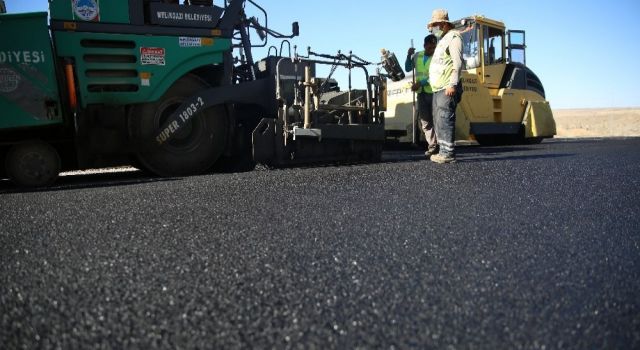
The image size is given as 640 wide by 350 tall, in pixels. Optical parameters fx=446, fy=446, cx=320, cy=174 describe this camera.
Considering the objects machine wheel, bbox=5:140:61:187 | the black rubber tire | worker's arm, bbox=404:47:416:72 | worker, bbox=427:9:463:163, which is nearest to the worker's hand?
worker, bbox=427:9:463:163

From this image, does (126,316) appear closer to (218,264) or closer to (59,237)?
(218,264)

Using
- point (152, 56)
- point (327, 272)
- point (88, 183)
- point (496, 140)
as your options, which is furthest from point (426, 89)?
point (496, 140)

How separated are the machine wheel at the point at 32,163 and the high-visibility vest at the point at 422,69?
4341mm

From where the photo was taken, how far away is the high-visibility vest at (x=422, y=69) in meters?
5.87

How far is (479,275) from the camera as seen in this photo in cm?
141

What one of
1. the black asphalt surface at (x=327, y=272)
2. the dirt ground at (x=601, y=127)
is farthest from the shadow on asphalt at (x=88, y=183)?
the dirt ground at (x=601, y=127)

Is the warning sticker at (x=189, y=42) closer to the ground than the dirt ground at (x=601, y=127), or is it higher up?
higher up

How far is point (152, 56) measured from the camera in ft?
14.9

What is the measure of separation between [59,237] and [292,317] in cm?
144

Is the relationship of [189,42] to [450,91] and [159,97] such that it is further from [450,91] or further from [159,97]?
[450,91]

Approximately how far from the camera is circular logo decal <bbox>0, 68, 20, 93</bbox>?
152 inches

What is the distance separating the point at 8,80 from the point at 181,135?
1.60 m

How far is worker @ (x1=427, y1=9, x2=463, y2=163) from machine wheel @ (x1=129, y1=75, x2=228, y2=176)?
245cm

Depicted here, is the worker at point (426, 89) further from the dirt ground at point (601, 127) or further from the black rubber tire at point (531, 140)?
the dirt ground at point (601, 127)
